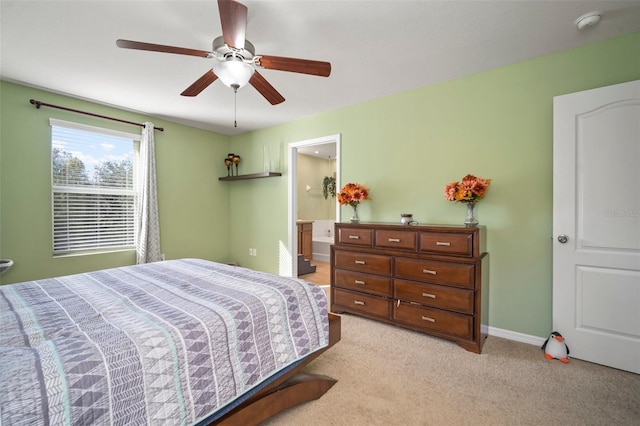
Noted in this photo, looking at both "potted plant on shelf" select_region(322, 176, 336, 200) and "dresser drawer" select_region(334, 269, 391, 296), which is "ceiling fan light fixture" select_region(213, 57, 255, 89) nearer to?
"dresser drawer" select_region(334, 269, 391, 296)

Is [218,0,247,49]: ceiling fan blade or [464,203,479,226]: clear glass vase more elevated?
[218,0,247,49]: ceiling fan blade

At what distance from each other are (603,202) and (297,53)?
2.70 metres

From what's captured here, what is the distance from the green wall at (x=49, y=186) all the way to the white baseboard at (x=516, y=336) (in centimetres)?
419

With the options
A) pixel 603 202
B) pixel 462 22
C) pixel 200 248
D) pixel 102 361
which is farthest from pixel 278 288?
pixel 200 248

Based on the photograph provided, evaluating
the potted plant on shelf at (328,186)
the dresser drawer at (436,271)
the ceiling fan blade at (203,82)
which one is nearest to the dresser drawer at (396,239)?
the dresser drawer at (436,271)

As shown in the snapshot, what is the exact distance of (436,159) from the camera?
299cm

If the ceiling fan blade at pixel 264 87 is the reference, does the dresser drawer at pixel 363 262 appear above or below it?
below

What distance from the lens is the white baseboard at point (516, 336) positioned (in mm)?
2461

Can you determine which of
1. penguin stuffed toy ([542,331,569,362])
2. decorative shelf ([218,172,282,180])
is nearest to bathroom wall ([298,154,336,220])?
decorative shelf ([218,172,282,180])

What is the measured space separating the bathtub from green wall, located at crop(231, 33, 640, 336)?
315 cm

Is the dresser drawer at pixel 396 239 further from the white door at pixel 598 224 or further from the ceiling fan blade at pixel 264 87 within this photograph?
A: the ceiling fan blade at pixel 264 87

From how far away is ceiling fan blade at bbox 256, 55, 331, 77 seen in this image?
1814mm

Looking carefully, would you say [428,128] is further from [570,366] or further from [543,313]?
[570,366]

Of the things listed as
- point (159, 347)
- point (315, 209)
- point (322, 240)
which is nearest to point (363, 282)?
point (159, 347)
